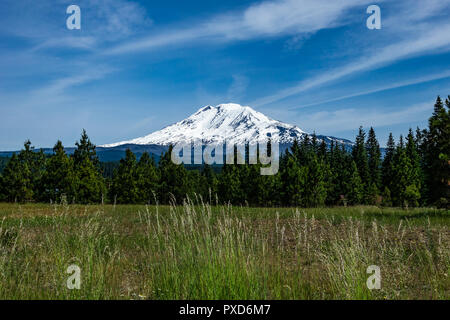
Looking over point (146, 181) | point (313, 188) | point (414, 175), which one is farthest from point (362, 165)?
point (146, 181)

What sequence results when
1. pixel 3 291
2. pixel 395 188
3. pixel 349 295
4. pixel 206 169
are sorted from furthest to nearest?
pixel 206 169
pixel 395 188
pixel 3 291
pixel 349 295

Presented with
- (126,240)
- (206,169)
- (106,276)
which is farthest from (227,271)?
(206,169)

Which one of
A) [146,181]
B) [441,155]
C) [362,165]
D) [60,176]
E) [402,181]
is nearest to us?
[441,155]

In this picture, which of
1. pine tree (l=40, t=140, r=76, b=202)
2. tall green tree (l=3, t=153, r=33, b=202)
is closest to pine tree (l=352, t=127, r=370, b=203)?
pine tree (l=40, t=140, r=76, b=202)

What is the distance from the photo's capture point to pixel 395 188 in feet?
144

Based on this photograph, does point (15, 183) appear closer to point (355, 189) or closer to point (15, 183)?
point (15, 183)

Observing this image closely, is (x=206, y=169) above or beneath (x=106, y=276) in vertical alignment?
above

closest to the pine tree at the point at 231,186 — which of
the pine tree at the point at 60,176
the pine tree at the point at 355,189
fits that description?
the pine tree at the point at 60,176

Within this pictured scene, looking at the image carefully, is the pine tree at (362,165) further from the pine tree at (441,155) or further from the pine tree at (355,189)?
the pine tree at (441,155)

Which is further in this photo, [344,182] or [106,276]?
[344,182]

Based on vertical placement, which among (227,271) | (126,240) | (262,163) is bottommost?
(126,240)
